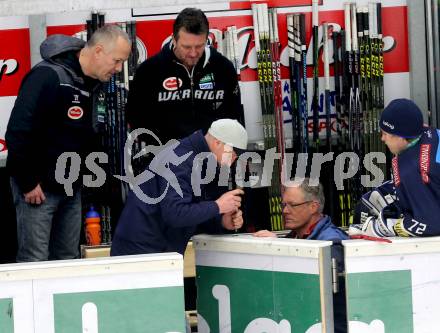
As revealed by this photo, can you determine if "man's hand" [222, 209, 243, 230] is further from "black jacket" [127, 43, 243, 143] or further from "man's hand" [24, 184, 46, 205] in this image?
"black jacket" [127, 43, 243, 143]

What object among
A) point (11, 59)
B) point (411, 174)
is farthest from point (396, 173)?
point (11, 59)

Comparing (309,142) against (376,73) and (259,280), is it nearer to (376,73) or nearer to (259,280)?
(376,73)

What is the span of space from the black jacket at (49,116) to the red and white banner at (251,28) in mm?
1513

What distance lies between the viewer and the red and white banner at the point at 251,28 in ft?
31.5

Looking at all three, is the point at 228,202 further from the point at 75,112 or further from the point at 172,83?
the point at 172,83

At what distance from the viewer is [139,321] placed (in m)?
6.54

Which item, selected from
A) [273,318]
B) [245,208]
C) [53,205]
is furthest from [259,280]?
[245,208]

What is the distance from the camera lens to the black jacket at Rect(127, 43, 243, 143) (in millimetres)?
8672

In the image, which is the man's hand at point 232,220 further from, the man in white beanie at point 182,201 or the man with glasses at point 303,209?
the man with glasses at point 303,209

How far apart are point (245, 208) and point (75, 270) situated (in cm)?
352

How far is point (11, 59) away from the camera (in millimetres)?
9523

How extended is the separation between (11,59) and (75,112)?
1653 mm

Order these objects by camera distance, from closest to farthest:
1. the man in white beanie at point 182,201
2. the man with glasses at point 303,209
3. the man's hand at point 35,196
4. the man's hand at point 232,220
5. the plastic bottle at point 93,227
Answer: the man in white beanie at point 182,201 < the man's hand at point 232,220 < the man with glasses at point 303,209 < the man's hand at point 35,196 < the plastic bottle at point 93,227

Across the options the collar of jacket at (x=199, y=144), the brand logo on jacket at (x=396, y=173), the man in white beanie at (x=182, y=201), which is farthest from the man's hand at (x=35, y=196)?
the brand logo on jacket at (x=396, y=173)
